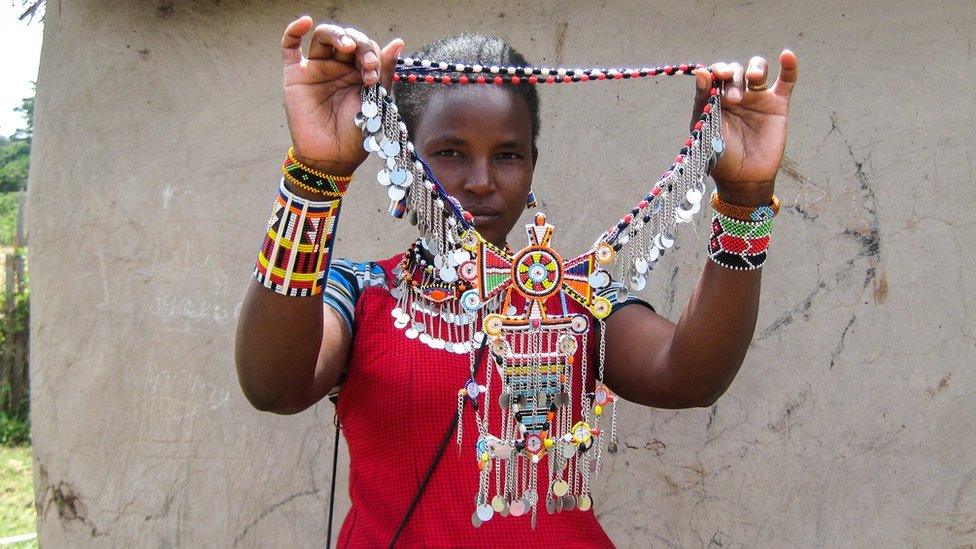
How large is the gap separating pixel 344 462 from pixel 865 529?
5.87 feet

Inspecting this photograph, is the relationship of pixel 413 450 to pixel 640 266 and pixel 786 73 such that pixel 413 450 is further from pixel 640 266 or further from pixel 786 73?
pixel 786 73

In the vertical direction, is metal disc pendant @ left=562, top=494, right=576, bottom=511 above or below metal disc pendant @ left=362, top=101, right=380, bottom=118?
Result: below

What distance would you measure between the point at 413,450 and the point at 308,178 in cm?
59

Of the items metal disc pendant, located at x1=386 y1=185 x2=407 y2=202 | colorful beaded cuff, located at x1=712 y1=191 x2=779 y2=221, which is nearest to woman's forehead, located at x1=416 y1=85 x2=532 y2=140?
metal disc pendant, located at x1=386 y1=185 x2=407 y2=202

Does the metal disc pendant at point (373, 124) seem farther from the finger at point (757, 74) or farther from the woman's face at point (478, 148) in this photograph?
the finger at point (757, 74)

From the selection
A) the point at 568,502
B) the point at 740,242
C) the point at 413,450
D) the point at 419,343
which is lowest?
the point at 568,502

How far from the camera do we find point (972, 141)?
2656 mm

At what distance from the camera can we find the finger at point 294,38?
1332mm

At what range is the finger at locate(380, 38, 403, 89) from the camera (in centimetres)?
143

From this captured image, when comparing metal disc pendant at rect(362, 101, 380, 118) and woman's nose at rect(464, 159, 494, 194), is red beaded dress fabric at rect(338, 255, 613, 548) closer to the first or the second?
woman's nose at rect(464, 159, 494, 194)

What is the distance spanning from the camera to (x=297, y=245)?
140cm

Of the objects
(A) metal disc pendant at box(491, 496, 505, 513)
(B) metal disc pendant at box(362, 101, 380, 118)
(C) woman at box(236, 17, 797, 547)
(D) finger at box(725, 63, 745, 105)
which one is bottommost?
(A) metal disc pendant at box(491, 496, 505, 513)

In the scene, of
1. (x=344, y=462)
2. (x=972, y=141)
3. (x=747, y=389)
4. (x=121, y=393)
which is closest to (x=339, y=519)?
(x=344, y=462)

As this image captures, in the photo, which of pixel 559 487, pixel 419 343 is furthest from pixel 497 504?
pixel 419 343
